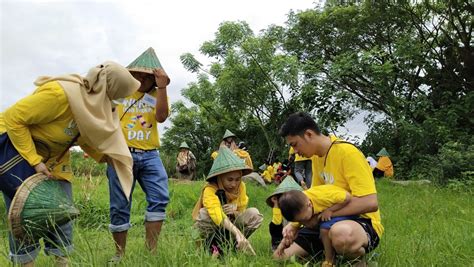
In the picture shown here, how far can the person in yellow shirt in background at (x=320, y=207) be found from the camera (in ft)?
9.39

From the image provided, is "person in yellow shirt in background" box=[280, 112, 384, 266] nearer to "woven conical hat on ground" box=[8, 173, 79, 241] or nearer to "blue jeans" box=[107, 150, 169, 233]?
"blue jeans" box=[107, 150, 169, 233]

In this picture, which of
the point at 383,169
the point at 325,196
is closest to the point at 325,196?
the point at 325,196

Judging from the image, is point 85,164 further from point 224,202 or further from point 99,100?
point 99,100

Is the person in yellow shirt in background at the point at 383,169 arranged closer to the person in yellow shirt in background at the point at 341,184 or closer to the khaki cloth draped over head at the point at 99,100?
the person in yellow shirt in background at the point at 341,184

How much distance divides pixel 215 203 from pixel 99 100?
1.25 meters

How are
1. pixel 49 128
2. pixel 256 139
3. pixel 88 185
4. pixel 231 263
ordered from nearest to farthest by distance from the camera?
pixel 231 263, pixel 49 128, pixel 88 185, pixel 256 139

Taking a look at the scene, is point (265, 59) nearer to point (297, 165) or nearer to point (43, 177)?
point (297, 165)

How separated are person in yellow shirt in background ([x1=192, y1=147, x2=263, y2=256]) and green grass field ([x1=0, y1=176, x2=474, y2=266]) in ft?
0.56

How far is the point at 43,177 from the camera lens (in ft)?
7.94

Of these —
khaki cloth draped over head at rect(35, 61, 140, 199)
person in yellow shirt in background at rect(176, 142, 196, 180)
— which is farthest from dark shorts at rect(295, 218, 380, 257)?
person in yellow shirt in background at rect(176, 142, 196, 180)

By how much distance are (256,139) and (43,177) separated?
53.4 feet

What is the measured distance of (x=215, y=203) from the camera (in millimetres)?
3432

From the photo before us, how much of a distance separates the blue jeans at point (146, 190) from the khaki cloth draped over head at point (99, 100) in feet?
1.54

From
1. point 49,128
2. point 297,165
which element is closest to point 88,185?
point 297,165
